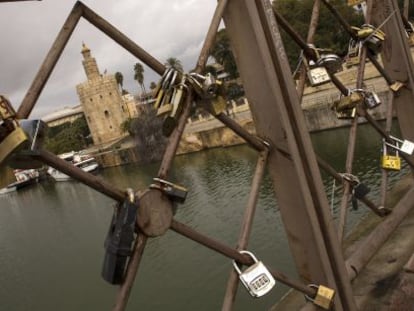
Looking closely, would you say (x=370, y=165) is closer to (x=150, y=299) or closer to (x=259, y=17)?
(x=150, y=299)

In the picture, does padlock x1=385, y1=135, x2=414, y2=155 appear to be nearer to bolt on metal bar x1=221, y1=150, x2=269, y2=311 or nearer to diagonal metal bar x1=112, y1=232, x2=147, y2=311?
bolt on metal bar x1=221, y1=150, x2=269, y2=311

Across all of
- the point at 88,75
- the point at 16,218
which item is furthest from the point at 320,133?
the point at 88,75

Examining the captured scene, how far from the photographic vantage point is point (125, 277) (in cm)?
82

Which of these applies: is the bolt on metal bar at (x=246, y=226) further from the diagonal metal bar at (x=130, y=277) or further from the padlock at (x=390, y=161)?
the padlock at (x=390, y=161)

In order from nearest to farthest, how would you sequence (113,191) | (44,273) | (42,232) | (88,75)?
1. (113,191)
2. (44,273)
3. (42,232)
4. (88,75)

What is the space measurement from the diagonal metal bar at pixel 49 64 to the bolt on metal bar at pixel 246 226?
1.80 feet

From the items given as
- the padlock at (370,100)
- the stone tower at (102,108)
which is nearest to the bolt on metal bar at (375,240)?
A: the padlock at (370,100)

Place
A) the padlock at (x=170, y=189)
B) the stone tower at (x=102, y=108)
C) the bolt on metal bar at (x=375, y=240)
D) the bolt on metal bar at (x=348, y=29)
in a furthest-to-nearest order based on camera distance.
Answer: the stone tower at (x=102, y=108) → the bolt on metal bar at (x=348, y=29) → the bolt on metal bar at (x=375, y=240) → the padlock at (x=170, y=189)

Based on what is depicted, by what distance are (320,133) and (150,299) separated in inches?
505

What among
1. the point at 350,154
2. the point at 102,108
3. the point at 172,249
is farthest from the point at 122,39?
the point at 102,108

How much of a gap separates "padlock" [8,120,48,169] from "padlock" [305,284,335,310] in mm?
786

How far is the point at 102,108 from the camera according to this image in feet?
135

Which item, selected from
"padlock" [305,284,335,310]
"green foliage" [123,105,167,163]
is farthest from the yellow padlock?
"green foliage" [123,105,167,163]

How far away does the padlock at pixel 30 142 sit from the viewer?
654 millimetres
